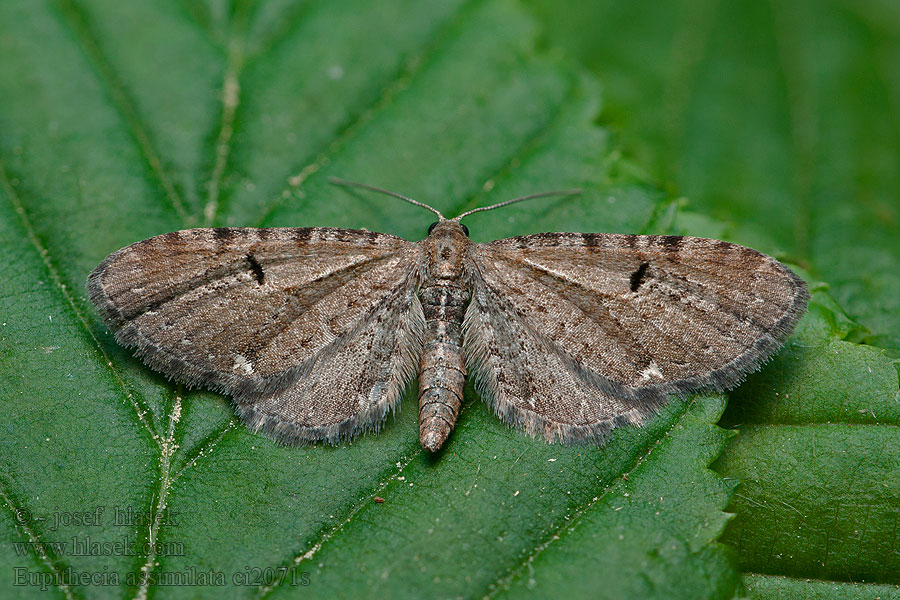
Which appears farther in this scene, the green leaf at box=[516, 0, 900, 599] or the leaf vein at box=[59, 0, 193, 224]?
the leaf vein at box=[59, 0, 193, 224]

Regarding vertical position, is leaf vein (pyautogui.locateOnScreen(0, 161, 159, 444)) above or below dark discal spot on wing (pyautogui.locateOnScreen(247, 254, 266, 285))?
below

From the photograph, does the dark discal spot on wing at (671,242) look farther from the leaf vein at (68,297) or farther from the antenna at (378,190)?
the leaf vein at (68,297)

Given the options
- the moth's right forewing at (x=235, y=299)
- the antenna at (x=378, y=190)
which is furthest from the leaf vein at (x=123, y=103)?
the antenna at (x=378, y=190)

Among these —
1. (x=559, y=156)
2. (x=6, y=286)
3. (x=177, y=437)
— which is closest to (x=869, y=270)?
(x=559, y=156)

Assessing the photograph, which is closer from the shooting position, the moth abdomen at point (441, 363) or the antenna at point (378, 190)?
the moth abdomen at point (441, 363)

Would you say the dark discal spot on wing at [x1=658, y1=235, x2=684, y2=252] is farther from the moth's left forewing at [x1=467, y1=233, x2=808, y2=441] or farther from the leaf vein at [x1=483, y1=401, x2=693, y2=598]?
the leaf vein at [x1=483, y1=401, x2=693, y2=598]

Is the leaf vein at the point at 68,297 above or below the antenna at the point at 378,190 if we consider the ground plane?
below

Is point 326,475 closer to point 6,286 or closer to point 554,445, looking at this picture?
point 554,445

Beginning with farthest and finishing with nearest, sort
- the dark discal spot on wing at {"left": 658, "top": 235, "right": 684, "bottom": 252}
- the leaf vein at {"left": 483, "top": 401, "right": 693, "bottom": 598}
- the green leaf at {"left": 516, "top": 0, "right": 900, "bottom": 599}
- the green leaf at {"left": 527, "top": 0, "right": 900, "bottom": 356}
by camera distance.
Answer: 1. the green leaf at {"left": 527, "top": 0, "right": 900, "bottom": 356}
2. the dark discal spot on wing at {"left": 658, "top": 235, "right": 684, "bottom": 252}
3. the green leaf at {"left": 516, "top": 0, "right": 900, "bottom": 599}
4. the leaf vein at {"left": 483, "top": 401, "right": 693, "bottom": 598}

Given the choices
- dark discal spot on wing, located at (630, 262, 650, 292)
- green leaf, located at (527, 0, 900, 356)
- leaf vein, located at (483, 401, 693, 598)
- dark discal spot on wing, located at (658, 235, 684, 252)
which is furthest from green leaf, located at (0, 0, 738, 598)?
green leaf, located at (527, 0, 900, 356)

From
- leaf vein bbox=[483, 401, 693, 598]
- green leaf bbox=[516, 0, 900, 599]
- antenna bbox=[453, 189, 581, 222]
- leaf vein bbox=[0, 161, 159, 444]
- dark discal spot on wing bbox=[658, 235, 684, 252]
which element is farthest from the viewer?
antenna bbox=[453, 189, 581, 222]
